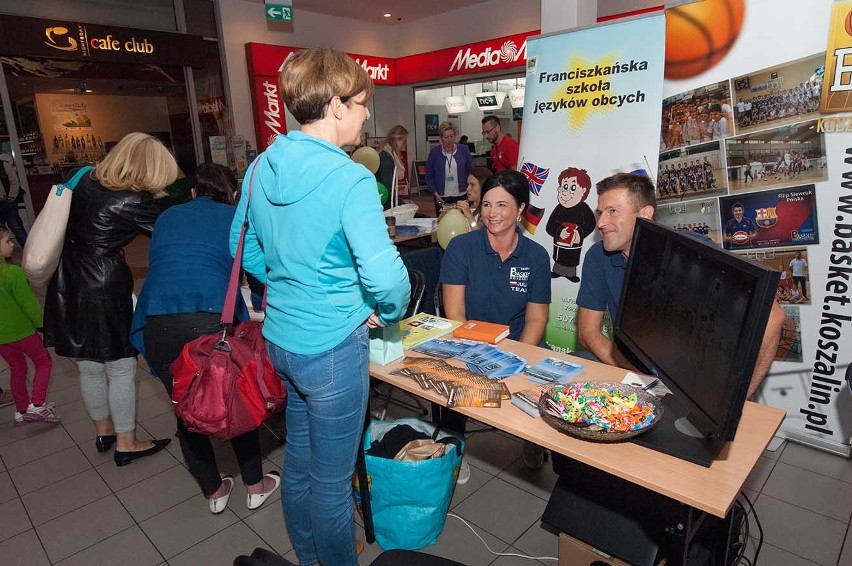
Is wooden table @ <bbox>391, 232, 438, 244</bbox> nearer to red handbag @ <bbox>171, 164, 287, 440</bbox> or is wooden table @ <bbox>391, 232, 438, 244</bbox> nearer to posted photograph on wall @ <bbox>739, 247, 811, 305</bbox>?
posted photograph on wall @ <bbox>739, 247, 811, 305</bbox>

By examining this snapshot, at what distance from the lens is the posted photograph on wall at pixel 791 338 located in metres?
2.49

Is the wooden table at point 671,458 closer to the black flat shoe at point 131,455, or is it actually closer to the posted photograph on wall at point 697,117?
the posted photograph on wall at point 697,117

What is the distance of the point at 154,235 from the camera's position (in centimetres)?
197

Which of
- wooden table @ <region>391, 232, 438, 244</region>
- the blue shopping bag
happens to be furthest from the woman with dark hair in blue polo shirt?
wooden table @ <region>391, 232, 438, 244</region>

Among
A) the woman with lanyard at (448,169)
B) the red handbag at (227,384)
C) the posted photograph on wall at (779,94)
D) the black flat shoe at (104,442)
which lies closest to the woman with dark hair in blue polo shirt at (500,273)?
the red handbag at (227,384)

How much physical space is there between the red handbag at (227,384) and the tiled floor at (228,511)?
0.75 metres

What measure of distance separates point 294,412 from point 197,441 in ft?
2.71

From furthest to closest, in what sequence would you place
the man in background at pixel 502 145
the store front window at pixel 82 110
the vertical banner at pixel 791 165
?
the store front window at pixel 82 110 < the man in background at pixel 502 145 < the vertical banner at pixel 791 165

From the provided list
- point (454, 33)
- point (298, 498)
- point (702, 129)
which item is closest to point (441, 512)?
point (298, 498)

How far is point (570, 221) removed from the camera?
120 inches

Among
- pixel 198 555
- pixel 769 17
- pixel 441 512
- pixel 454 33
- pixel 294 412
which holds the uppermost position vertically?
pixel 454 33

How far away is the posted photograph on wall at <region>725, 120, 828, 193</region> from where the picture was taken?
7.61 ft

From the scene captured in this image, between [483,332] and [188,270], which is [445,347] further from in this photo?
[188,270]

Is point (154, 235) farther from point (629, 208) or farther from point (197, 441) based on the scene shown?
point (629, 208)
